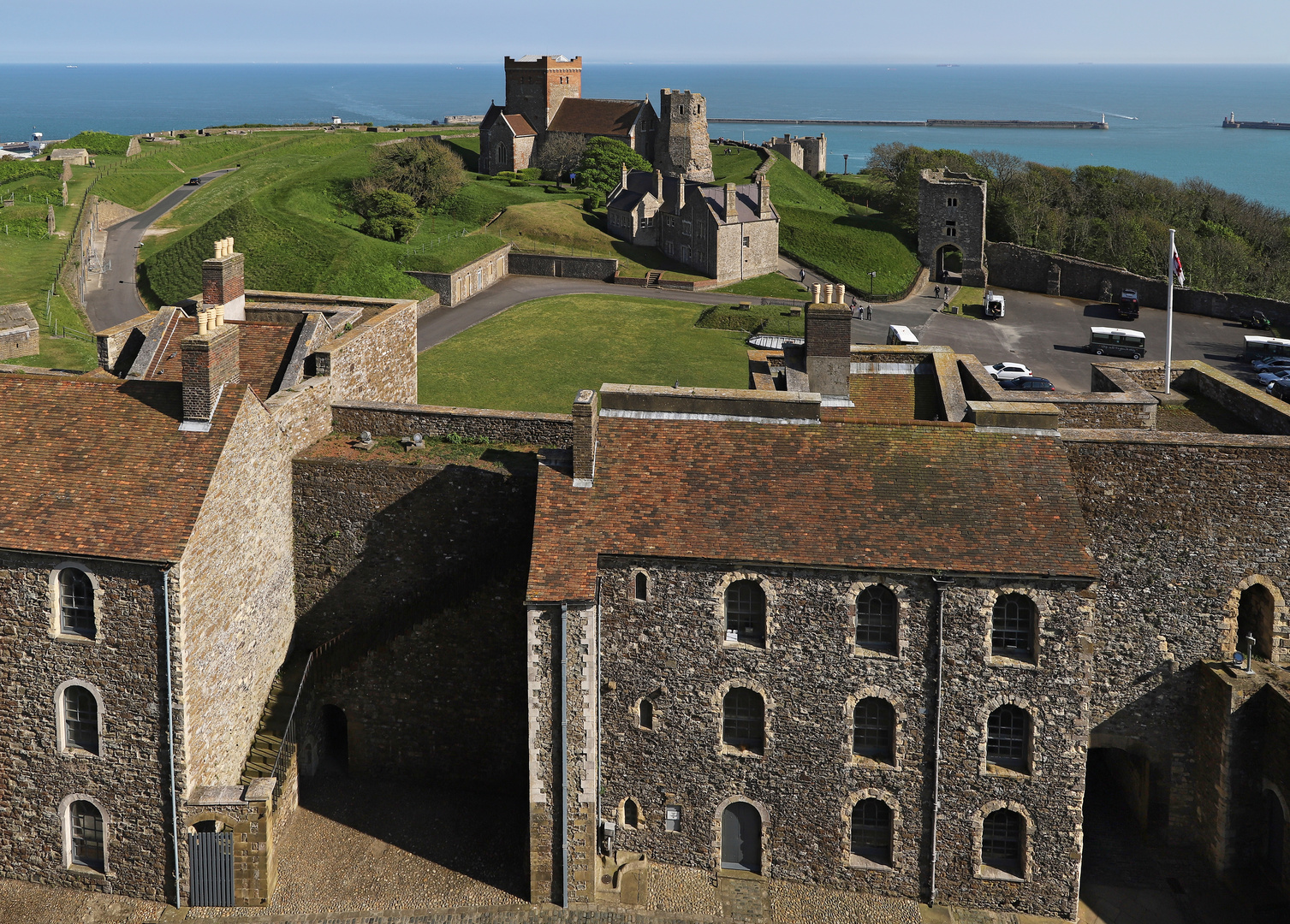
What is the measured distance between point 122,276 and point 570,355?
31.9 meters

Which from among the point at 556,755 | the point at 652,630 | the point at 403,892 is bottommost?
the point at 403,892

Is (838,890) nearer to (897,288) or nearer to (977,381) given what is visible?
(977,381)

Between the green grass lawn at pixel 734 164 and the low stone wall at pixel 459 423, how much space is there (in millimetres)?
85082

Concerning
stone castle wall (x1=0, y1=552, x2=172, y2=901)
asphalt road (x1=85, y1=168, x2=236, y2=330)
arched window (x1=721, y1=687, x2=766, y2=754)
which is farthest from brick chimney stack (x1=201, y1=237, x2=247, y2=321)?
asphalt road (x1=85, y1=168, x2=236, y2=330)

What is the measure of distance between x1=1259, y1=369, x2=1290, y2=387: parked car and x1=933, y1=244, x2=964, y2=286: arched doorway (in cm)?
3004

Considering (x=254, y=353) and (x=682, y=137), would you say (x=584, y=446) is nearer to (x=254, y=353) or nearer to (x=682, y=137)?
(x=254, y=353)

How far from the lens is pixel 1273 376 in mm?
58719

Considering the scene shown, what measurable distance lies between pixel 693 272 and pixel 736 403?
6104 centimetres

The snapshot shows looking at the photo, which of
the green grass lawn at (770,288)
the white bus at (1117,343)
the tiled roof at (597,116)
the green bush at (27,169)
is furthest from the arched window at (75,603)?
the tiled roof at (597,116)

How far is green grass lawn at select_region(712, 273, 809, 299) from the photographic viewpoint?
271 feet

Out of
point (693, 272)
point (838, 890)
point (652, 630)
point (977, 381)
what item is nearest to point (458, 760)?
point (652, 630)

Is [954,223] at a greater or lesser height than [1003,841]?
greater

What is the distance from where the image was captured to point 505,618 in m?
29.2

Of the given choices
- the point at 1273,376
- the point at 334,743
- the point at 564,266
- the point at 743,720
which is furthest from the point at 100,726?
the point at 564,266
